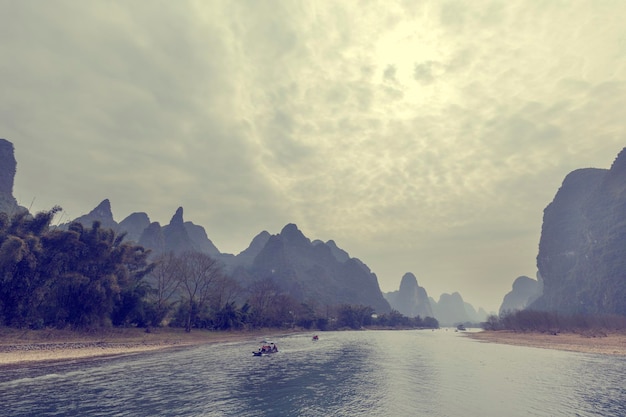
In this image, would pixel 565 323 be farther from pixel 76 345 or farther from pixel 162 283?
pixel 76 345

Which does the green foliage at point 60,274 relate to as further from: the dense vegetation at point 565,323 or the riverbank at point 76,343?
the dense vegetation at point 565,323

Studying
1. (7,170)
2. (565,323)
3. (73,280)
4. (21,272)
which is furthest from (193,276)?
(565,323)

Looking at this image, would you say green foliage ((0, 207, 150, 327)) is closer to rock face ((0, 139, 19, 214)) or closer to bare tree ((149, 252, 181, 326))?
bare tree ((149, 252, 181, 326))

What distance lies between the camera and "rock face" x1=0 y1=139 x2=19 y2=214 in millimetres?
128150

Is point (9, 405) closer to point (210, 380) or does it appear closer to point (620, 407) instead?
point (210, 380)

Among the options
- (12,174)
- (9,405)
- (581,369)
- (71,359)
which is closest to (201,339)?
(71,359)

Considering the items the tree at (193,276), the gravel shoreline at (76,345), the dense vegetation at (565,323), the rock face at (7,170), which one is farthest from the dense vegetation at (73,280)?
the dense vegetation at (565,323)

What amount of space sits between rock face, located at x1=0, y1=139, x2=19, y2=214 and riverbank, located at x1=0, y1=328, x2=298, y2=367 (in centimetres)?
9885

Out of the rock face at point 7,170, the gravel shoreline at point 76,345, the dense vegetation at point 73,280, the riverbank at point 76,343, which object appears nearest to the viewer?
the gravel shoreline at point 76,345

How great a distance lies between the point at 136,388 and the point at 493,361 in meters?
56.3

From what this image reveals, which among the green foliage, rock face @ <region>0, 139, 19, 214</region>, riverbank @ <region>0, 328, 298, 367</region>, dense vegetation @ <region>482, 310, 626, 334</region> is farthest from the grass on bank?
dense vegetation @ <region>482, 310, 626, 334</region>

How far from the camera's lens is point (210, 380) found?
36812 mm

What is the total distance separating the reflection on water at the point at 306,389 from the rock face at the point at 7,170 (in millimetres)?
125357

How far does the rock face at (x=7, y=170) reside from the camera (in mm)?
128150
